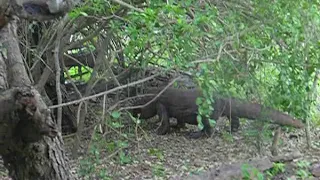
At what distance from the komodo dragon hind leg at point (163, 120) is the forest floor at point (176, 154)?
7 centimetres

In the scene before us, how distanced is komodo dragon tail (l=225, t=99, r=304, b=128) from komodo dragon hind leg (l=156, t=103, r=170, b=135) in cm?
66

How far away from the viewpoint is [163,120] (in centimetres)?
549

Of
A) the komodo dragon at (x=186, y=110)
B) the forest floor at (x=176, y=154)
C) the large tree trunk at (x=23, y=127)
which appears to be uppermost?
the large tree trunk at (x=23, y=127)

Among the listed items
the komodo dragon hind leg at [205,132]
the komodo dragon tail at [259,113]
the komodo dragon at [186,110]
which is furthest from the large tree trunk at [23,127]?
the komodo dragon hind leg at [205,132]

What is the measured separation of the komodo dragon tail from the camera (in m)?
4.21

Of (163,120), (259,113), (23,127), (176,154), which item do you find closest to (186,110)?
(163,120)

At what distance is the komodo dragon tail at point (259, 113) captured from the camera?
4207 mm

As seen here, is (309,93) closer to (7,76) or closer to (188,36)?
(188,36)

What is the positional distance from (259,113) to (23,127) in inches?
102

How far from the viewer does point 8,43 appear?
2535mm

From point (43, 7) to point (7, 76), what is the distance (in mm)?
657

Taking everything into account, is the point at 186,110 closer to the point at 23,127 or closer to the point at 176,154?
the point at 176,154

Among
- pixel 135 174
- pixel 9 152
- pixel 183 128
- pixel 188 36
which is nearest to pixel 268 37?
pixel 188 36

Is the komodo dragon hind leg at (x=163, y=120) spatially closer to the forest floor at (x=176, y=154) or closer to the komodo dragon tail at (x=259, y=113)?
the forest floor at (x=176, y=154)
